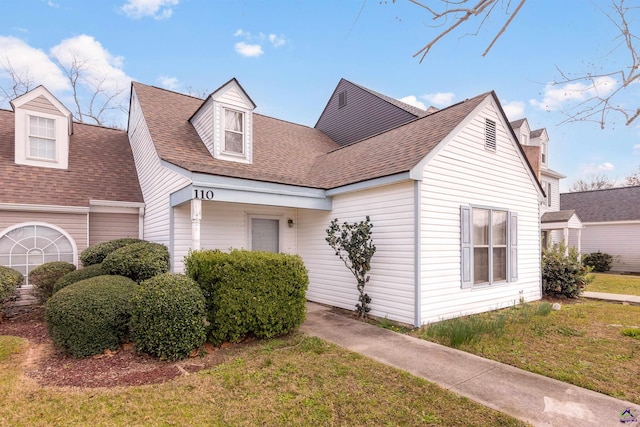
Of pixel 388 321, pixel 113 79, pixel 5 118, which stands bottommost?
pixel 388 321

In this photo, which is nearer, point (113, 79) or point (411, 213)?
point (411, 213)

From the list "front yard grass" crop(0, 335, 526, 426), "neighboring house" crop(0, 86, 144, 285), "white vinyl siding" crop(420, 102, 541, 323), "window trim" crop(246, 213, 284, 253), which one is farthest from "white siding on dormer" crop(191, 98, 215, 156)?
"front yard grass" crop(0, 335, 526, 426)

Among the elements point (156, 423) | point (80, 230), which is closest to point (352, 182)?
point (156, 423)

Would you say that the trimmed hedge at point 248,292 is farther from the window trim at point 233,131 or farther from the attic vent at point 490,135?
the attic vent at point 490,135

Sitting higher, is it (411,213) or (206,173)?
(206,173)

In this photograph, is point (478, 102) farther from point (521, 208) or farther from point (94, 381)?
point (94, 381)

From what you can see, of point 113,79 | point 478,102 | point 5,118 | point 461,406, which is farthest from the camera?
point 113,79

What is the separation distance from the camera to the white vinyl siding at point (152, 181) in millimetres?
7809

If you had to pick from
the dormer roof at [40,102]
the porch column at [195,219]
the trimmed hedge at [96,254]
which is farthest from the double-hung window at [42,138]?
the porch column at [195,219]

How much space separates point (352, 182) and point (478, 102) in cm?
360

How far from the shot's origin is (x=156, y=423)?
10.4 ft

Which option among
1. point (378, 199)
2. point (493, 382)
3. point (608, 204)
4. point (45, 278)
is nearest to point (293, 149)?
point (378, 199)

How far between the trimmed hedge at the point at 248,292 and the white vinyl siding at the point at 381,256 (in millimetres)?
2046

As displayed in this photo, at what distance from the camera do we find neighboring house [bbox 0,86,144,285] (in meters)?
8.35
